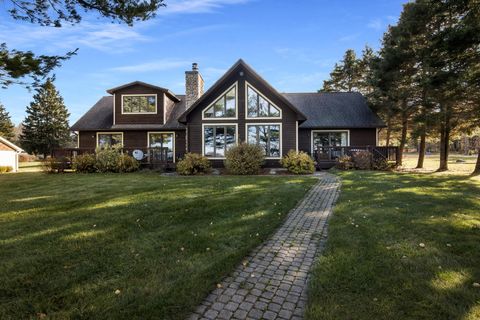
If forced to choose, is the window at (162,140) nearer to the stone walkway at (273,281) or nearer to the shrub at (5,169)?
the shrub at (5,169)

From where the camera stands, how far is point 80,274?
11.0 ft

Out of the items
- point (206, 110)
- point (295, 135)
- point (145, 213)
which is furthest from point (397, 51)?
point (145, 213)

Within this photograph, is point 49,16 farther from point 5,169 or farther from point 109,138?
point 5,169

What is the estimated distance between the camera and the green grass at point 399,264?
2.76 m

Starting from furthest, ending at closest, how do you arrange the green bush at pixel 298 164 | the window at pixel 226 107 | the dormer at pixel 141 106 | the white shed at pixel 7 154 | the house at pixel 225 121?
the white shed at pixel 7 154 < the dormer at pixel 141 106 < the window at pixel 226 107 < the house at pixel 225 121 < the green bush at pixel 298 164

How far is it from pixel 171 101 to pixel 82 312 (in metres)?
20.7

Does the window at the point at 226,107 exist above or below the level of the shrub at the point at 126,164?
above

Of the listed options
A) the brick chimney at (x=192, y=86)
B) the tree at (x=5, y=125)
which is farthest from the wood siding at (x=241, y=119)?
the tree at (x=5, y=125)

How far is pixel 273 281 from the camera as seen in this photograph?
339 centimetres

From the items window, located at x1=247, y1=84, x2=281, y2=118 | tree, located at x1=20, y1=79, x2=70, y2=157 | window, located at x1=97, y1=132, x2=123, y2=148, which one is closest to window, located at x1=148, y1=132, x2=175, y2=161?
window, located at x1=97, y1=132, x2=123, y2=148

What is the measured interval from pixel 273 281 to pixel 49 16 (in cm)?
688

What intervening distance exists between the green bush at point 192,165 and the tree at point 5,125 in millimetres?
41128

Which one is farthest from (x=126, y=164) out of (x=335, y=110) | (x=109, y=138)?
(x=335, y=110)

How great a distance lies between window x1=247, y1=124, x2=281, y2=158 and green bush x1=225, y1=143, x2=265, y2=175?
265 cm
